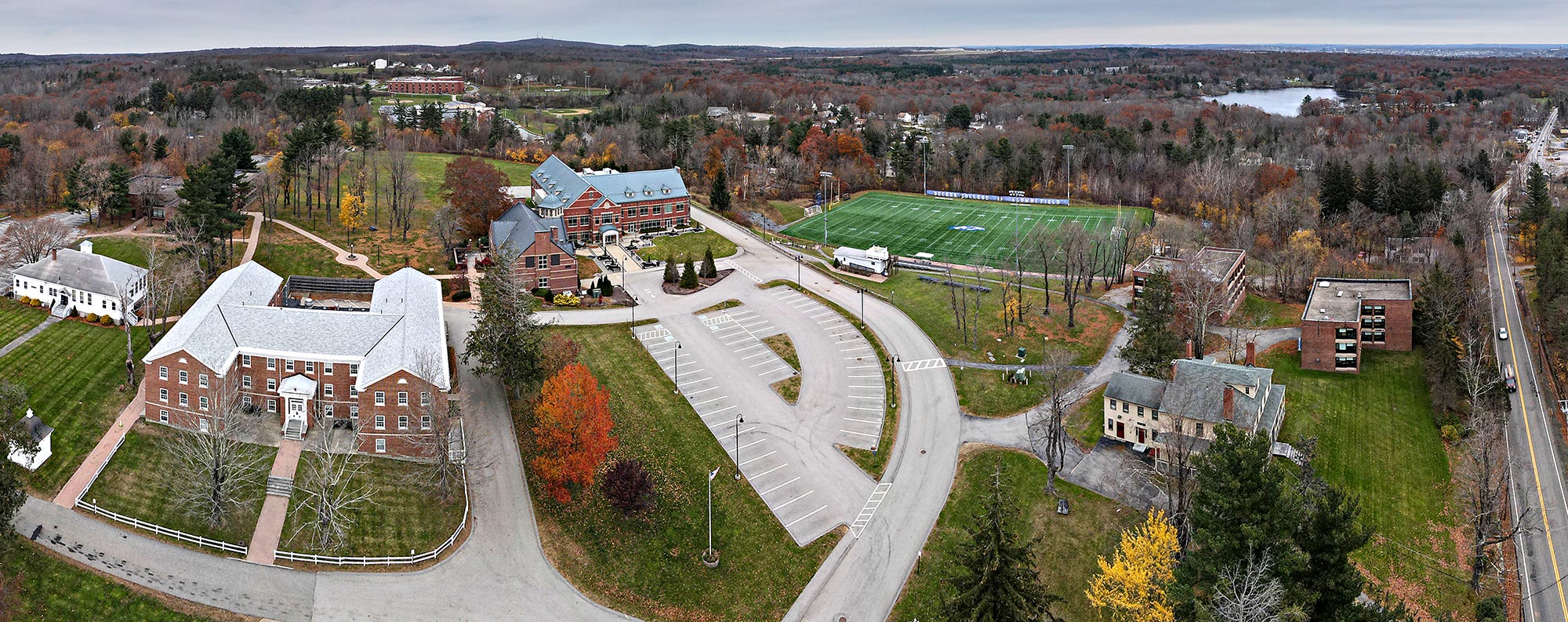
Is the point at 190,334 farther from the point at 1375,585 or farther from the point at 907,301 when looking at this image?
the point at 1375,585

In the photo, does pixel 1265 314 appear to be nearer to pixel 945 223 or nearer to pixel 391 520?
pixel 945 223

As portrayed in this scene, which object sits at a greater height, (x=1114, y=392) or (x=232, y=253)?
(x=232, y=253)

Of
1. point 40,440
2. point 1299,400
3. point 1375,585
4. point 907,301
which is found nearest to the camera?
point 1375,585

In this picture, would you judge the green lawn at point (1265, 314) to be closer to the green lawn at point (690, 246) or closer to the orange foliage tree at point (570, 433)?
the green lawn at point (690, 246)

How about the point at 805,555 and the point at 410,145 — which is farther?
the point at 410,145

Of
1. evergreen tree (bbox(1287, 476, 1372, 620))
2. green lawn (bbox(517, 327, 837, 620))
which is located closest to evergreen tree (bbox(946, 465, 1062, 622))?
evergreen tree (bbox(1287, 476, 1372, 620))

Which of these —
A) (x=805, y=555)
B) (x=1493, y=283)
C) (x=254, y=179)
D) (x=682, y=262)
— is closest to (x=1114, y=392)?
(x=805, y=555)
